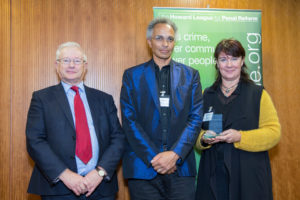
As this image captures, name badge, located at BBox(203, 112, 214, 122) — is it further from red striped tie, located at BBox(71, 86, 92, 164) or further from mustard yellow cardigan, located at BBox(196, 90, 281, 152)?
red striped tie, located at BBox(71, 86, 92, 164)

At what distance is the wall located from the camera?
3.20 metres

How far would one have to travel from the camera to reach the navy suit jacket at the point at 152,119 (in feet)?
7.07

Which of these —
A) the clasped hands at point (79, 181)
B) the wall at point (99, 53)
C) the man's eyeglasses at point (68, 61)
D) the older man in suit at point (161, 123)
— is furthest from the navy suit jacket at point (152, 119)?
the wall at point (99, 53)

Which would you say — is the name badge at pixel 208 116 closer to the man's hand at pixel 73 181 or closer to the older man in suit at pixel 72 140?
the older man in suit at pixel 72 140

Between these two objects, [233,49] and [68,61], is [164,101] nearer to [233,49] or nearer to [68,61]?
[233,49]

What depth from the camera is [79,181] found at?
6.60ft

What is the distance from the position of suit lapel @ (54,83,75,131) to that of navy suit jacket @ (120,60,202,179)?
1.41 feet

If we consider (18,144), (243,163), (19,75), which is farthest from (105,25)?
(243,163)

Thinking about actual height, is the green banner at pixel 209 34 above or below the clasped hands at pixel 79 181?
above

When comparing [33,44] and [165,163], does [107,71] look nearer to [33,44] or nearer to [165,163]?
[33,44]

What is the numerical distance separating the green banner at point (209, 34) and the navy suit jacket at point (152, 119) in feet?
3.13

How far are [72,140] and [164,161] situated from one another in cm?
72

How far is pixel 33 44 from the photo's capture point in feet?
10.7

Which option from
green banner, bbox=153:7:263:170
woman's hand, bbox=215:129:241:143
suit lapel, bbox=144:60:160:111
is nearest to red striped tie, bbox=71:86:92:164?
suit lapel, bbox=144:60:160:111
